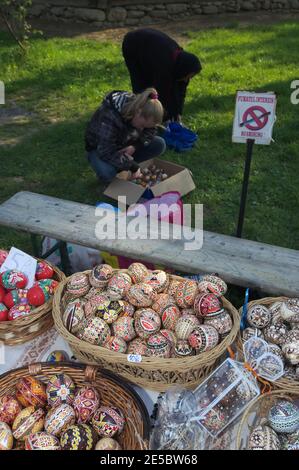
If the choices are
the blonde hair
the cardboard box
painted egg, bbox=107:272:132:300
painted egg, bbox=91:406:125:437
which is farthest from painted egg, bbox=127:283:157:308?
the blonde hair

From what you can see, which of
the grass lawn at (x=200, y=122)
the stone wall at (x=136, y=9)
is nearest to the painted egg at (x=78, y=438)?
the grass lawn at (x=200, y=122)

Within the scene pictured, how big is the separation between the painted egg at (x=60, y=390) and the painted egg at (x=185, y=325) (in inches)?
22.6

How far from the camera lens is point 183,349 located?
88.0 inches

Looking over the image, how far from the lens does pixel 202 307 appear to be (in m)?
2.36

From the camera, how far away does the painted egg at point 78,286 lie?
2.60m

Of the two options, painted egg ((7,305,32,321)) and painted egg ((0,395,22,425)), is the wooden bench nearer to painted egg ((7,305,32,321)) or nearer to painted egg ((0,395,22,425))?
painted egg ((7,305,32,321))

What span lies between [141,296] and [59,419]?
73 centimetres

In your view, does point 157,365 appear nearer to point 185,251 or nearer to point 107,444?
point 107,444

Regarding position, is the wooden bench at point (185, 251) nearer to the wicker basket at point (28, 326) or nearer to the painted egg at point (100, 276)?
the painted egg at point (100, 276)

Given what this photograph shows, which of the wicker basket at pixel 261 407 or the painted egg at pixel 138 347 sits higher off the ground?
the painted egg at pixel 138 347

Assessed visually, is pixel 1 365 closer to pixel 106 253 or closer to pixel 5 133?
pixel 106 253

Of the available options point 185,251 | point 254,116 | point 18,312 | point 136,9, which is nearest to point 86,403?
point 18,312

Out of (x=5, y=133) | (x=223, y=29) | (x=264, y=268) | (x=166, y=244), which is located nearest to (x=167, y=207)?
(x=166, y=244)
